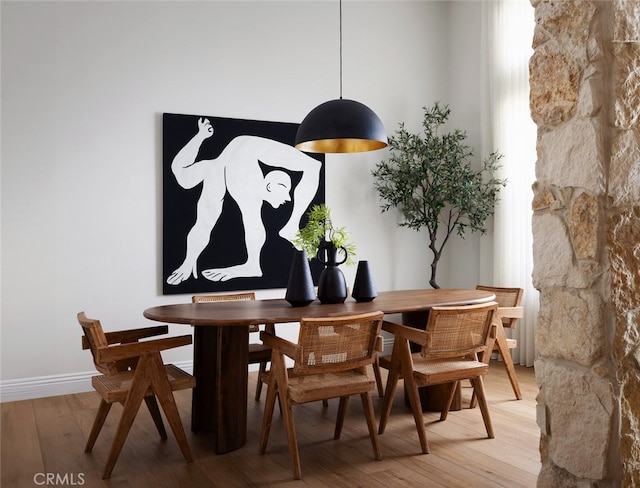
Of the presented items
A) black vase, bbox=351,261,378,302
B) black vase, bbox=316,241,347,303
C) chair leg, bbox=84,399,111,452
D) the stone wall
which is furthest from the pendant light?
chair leg, bbox=84,399,111,452

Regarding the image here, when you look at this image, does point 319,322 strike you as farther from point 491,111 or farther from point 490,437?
point 491,111

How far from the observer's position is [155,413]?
324 cm

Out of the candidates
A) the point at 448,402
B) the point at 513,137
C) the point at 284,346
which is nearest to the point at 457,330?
the point at 448,402

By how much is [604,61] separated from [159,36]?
3969mm

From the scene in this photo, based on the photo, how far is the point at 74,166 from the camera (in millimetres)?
4539

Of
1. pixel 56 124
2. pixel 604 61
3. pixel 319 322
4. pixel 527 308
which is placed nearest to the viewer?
pixel 604 61

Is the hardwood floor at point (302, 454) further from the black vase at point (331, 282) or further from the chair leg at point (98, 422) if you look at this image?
the black vase at point (331, 282)

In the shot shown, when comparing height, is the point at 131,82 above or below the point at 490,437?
above

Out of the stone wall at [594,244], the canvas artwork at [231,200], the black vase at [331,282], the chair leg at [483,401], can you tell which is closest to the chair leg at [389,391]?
the chair leg at [483,401]

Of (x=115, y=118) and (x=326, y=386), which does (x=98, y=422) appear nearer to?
(x=326, y=386)

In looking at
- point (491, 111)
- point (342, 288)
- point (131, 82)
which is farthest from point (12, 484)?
point (491, 111)

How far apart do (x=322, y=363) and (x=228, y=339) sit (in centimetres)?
59

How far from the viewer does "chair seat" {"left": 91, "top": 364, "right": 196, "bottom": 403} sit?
282cm

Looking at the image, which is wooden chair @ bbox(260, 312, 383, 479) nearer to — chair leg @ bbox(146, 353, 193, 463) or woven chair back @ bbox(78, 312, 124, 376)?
chair leg @ bbox(146, 353, 193, 463)
